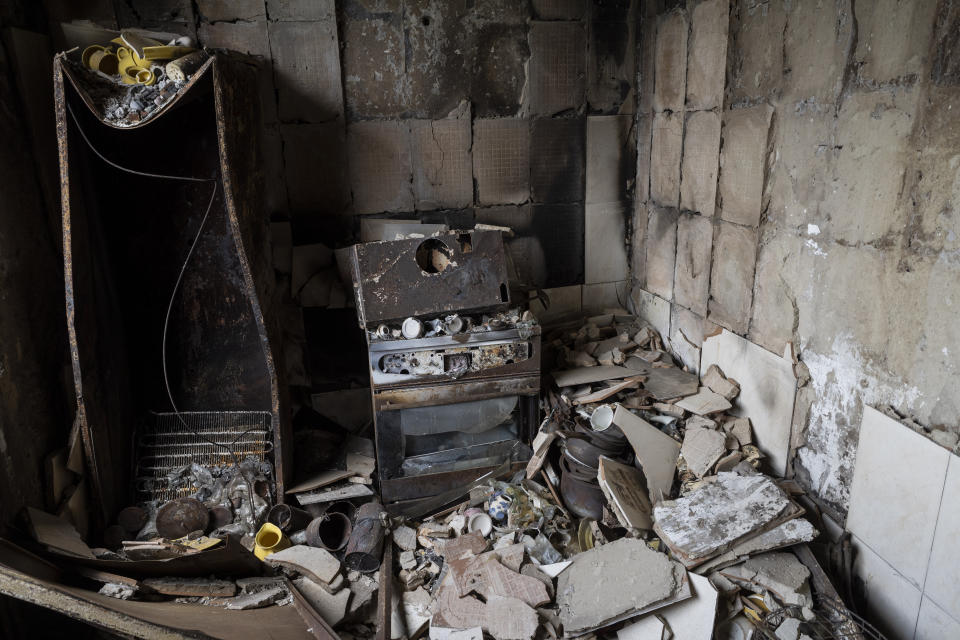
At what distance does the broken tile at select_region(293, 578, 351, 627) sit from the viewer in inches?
104

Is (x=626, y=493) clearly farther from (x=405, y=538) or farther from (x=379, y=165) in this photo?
(x=379, y=165)

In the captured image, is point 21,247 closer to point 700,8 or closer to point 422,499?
point 422,499

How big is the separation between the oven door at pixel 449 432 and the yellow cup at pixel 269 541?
570 mm

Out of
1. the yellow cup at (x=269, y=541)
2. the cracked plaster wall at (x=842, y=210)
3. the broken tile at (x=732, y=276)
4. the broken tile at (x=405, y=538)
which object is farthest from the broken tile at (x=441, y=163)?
the yellow cup at (x=269, y=541)

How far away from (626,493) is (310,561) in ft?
5.15

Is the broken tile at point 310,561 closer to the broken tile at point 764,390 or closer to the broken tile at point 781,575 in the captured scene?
the broken tile at point 781,575

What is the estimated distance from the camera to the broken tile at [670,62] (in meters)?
3.58

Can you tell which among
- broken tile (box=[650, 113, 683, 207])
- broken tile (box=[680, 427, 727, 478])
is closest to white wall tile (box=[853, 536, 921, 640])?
broken tile (box=[680, 427, 727, 478])

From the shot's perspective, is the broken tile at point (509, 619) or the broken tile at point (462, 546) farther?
the broken tile at point (462, 546)

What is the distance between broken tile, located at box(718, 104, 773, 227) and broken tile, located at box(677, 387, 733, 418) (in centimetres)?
96

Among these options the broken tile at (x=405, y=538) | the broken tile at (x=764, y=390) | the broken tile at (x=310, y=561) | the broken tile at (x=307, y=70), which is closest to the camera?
the broken tile at (x=310, y=561)

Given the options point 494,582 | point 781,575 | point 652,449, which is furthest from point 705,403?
point 494,582

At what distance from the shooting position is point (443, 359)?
10.5ft

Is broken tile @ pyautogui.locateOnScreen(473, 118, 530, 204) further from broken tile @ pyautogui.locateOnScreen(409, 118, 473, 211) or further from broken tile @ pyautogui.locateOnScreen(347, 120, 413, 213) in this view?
broken tile @ pyautogui.locateOnScreen(347, 120, 413, 213)
